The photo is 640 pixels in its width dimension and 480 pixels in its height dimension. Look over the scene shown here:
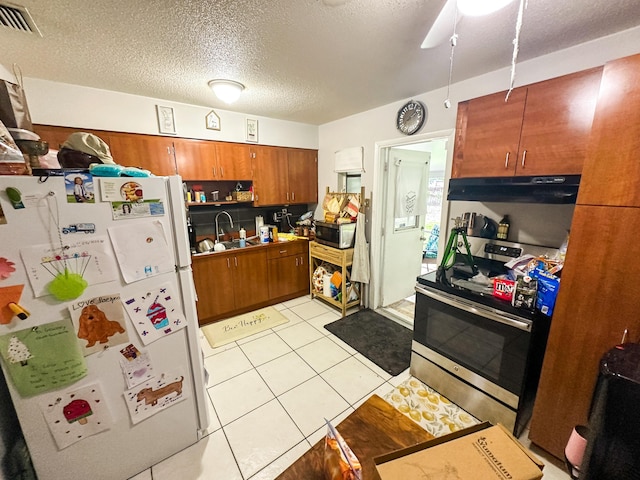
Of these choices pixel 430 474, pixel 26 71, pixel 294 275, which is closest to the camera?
pixel 430 474

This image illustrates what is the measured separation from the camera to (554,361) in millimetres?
1341

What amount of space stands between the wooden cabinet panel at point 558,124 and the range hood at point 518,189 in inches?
2.5

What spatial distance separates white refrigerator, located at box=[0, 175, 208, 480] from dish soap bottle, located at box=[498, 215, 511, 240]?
7.29 feet

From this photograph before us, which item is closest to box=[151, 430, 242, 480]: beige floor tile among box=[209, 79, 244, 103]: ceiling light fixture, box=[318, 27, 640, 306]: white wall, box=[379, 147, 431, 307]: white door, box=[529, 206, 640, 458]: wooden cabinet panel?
box=[529, 206, 640, 458]: wooden cabinet panel

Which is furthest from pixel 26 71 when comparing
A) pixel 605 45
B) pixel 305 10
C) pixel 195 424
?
pixel 605 45

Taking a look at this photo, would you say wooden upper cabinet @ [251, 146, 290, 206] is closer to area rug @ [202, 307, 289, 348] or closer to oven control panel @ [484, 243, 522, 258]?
area rug @ [202, 307, 289, 348]

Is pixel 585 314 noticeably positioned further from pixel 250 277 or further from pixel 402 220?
pixel 250 277

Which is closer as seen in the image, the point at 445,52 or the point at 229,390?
the point at 445,52

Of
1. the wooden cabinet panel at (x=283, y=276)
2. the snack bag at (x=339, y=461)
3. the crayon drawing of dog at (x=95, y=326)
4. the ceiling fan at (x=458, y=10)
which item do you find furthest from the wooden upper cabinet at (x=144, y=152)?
the snack bag at (x=339, y=461)

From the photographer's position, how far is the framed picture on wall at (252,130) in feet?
10.4

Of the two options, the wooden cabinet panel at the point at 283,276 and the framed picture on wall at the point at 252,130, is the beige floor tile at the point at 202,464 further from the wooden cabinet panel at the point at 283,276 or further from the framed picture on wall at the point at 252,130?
the framed picture on wall at the point at 252,130

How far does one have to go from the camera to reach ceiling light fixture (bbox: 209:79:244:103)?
2146 millimetres

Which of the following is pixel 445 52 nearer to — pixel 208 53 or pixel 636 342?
pixel 208 53

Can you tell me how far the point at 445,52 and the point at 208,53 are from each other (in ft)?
5.28
